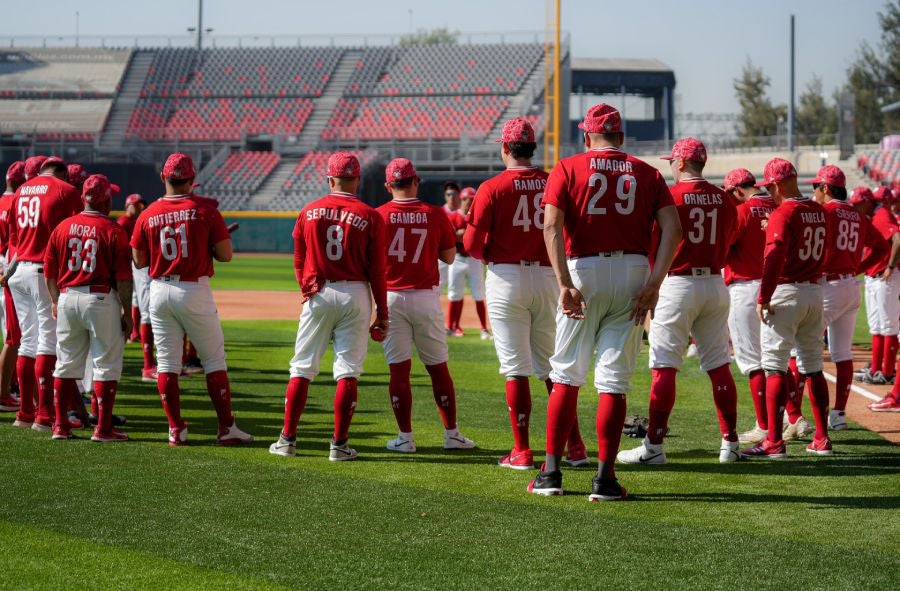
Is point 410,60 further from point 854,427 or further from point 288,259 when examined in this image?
point 854,427

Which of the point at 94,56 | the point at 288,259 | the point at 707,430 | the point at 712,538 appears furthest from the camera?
the point at 94,56

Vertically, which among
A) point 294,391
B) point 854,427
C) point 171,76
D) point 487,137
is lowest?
point 854,427

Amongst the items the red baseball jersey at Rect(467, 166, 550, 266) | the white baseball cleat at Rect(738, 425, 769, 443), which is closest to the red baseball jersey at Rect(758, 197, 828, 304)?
the white baseball cleat at Rect(738, 425, 769, 443)

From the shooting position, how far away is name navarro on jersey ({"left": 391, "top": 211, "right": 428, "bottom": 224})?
8.40 m

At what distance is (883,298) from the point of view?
12328mm

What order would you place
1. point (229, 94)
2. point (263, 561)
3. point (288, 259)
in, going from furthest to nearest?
1. point (229, 94)
2. point (288, 259)
3. point (263, 561)

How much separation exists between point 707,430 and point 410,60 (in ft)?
154

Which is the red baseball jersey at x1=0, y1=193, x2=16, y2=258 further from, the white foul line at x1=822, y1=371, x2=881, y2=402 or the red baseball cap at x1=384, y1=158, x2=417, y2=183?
the white foul line at x1=822, y1=371, x2=881, y2=402

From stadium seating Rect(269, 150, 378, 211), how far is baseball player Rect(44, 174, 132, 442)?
3497 centimetres

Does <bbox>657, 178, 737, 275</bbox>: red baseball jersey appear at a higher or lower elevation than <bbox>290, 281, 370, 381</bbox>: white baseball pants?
higher

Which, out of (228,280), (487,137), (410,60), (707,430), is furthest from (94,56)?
(707,430)

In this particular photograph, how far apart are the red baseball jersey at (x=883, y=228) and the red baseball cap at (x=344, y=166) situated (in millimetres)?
6262

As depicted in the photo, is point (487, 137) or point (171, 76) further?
point (171, 76)

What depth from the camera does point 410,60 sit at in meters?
54.8
